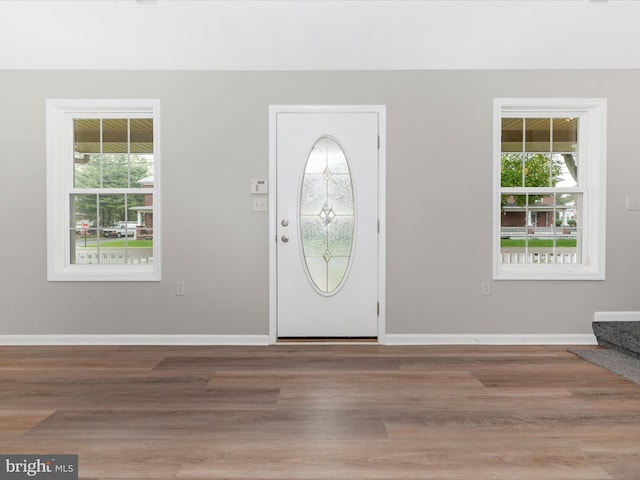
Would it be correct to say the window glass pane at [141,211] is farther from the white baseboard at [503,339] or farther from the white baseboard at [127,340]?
the white baseboard at [503,339]

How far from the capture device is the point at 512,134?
4051 millimetres

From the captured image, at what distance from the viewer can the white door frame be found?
390cm

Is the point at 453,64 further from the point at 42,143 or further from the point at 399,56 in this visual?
the point at 42,143

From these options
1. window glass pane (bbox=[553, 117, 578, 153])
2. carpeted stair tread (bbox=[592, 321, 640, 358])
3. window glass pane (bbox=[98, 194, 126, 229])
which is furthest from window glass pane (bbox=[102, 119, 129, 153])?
carpeted stair tread (bbox=[592, 321, 640, 358])

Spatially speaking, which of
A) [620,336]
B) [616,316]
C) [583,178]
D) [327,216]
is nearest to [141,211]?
[327,216]

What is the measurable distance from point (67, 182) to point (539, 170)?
4340 millimetres

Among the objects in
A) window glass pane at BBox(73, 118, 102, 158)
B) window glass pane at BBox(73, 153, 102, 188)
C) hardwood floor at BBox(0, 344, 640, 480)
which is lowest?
hardwood floor at BBox(0, 344, 640, 480)

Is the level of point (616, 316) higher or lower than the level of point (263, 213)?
lower

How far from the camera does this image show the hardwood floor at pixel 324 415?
6.25 feet

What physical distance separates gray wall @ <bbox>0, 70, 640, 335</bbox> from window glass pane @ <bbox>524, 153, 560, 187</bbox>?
0.44 meters

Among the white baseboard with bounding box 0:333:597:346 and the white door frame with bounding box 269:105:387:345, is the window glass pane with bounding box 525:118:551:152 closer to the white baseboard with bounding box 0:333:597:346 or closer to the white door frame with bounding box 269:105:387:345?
the white door frame with bounding box 269:105:387:345

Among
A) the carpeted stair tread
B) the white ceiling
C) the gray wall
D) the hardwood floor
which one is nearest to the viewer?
the hardwood floor

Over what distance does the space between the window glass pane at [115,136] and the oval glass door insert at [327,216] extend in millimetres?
1698

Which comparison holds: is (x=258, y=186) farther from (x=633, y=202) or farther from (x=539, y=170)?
(x=633, y=202)
